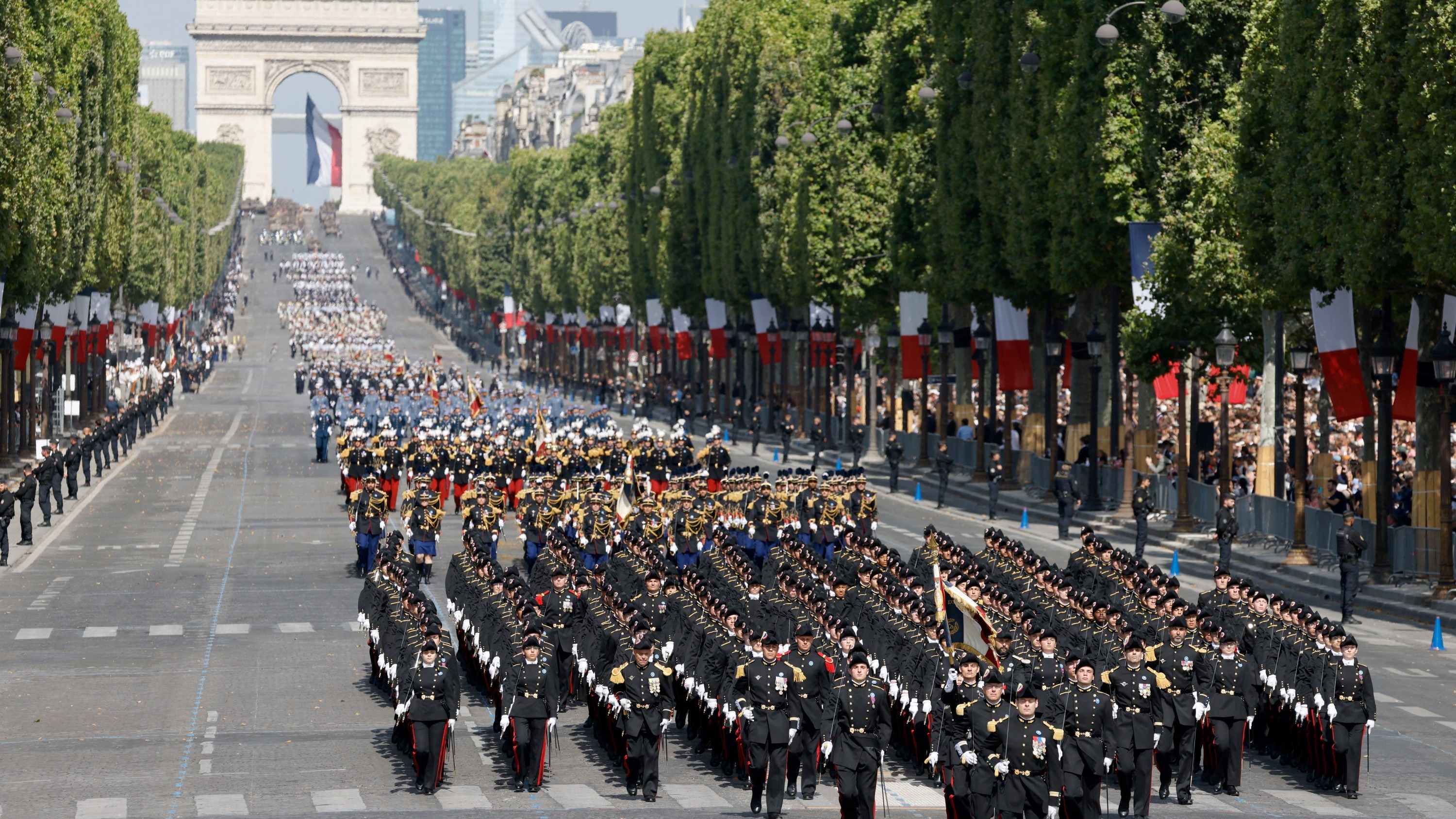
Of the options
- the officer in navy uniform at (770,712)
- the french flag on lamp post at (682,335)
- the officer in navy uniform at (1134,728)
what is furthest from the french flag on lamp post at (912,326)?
the officer in navy uniform at (770,712)

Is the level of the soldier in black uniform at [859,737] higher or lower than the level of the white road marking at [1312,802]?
higher

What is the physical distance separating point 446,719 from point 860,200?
4975 centimetres

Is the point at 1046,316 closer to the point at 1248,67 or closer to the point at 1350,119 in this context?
the point at 1248,67

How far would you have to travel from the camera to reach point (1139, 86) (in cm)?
4912

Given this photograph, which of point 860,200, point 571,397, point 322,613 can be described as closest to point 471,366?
point 571,397

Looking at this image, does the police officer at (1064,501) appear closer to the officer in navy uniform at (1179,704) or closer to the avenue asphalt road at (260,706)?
the avenue asphalt road at (260,706)

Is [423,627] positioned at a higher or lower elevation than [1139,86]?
lower

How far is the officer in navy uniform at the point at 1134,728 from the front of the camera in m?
21.5

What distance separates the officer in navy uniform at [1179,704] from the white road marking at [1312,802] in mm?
866

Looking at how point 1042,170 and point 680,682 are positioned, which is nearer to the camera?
point 680,682

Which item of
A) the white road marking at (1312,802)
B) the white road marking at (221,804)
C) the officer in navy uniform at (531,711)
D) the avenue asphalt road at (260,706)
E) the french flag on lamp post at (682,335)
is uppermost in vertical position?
the french flag on lamp post at (682,335)

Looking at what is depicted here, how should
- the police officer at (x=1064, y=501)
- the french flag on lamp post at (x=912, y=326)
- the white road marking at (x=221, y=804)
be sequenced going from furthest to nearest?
the french flag on lamp post at (x=912, y=326) → the police officer at (x=1064, y=501) → the white road marking at (x=221, y=804)

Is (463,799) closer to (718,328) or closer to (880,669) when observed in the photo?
(880,669)

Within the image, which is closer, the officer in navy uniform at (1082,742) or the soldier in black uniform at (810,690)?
the officer in navy uniform at (1082,742)
